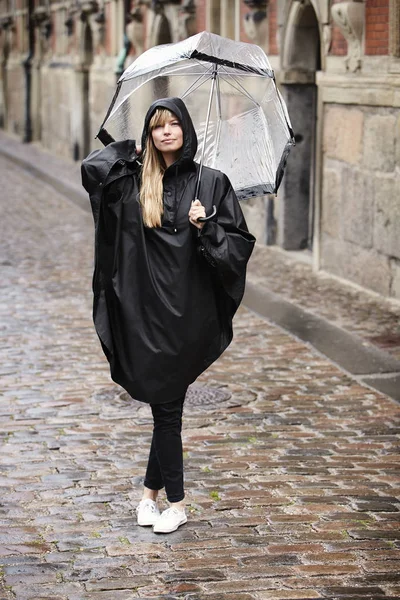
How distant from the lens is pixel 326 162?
1214 centimetres

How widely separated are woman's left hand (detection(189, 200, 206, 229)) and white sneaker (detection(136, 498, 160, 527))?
121 cm

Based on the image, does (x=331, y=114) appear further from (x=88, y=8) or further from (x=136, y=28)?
(x=88, y=8)

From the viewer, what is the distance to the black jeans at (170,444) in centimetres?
495

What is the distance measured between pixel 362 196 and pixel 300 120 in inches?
99.8

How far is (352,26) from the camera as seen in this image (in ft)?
36.7

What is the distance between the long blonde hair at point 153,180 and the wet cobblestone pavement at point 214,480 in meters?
1.28

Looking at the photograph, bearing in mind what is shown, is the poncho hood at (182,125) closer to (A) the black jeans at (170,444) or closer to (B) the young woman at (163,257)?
(B) the young woman at (163,257)

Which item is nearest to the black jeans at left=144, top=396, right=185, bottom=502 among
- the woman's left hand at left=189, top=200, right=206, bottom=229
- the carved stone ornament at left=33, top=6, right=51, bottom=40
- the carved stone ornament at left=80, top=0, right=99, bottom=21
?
the woman's left hand at left=189, top=200, right=206, bottom=229

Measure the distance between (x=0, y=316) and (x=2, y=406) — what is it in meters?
2.94

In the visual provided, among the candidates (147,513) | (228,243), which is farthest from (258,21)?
(147,513)

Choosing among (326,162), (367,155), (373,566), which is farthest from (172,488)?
(326,162)

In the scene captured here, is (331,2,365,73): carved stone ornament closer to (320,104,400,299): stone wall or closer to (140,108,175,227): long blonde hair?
(320,104,400,299): stone wall

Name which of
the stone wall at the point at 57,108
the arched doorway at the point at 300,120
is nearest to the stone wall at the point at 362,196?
the arched doorway at the point at 300,120

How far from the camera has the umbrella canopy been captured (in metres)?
5.18
